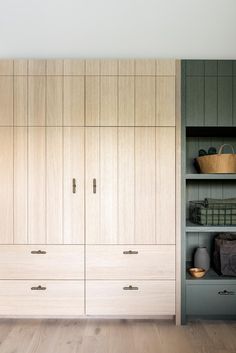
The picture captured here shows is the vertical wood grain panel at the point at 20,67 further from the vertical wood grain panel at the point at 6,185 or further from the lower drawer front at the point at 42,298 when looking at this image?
the lower drawer front at the point at 42,298

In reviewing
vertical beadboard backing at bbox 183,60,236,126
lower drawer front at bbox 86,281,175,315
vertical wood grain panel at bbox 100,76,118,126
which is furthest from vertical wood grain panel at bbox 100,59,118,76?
lower drawer front at bbox 86,281,175,315

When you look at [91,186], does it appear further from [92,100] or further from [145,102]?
[145,102]

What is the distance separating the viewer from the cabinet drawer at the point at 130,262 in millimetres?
2652

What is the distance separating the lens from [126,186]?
8.75ft

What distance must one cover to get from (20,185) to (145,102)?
1269 mm

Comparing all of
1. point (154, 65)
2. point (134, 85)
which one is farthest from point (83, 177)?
point (154, 65)

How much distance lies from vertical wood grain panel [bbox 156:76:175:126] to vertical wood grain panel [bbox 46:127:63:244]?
0.86 m

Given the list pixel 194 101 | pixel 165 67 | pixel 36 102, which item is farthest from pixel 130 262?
pixel 165 67

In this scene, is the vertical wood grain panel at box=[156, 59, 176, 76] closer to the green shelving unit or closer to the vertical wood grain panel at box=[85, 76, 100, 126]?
the green shelving unit

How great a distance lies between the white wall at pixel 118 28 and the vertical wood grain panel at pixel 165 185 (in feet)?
2.36

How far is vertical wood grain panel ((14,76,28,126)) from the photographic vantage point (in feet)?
8.77

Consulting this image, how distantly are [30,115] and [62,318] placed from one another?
1.76 meters

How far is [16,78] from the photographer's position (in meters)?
2.68

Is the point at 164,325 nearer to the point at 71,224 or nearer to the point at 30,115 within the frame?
the point at 71,224
